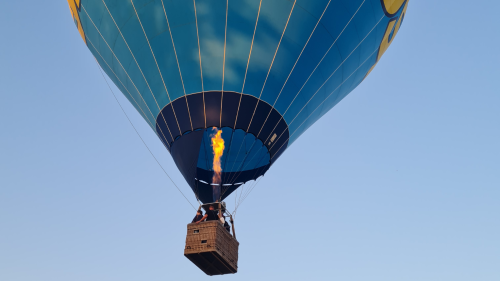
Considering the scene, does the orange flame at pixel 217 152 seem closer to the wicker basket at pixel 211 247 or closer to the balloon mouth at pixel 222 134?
the balloon mouth at pixel 222 134

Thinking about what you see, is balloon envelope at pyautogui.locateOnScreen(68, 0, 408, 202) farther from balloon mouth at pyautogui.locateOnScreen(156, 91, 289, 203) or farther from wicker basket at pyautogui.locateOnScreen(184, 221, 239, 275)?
wicker basket at pyautogui.locateOnScreen(184, 221, 239, 275)

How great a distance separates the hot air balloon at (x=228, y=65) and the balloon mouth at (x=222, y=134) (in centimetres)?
2

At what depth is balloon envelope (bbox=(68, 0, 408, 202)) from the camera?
860 centimetres

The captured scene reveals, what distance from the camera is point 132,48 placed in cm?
Answer: 934

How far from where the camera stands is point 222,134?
888cm

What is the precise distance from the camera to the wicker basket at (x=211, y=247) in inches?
309

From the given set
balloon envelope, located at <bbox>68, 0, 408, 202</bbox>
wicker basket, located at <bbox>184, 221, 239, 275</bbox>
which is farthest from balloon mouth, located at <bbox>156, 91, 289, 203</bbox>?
wicker basket, located at <bbox>184, 221, 239, 275</bbox>

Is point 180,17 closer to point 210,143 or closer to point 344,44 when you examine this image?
point 210,143

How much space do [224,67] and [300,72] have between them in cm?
140

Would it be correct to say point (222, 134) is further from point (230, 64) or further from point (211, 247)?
point (211, 247)

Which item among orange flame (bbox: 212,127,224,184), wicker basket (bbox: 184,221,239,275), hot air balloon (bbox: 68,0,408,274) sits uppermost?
hot air balloon (bbox: 68,0,408,274)

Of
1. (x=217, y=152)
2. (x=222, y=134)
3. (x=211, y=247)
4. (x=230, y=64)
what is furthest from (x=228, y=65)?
(x=211, y=247)

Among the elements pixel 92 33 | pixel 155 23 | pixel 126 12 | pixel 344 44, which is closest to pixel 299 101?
pixel 344 44

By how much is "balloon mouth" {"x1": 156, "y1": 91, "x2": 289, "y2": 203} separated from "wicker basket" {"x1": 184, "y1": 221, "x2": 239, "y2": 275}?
1.23m
